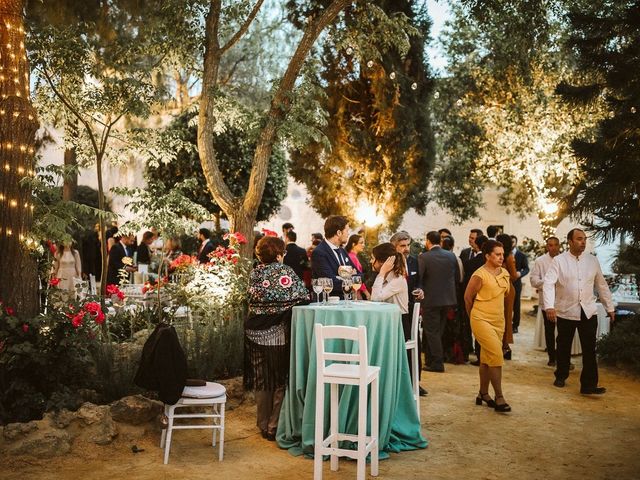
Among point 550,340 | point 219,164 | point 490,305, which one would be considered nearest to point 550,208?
point 550,340

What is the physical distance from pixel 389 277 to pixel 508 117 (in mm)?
10553

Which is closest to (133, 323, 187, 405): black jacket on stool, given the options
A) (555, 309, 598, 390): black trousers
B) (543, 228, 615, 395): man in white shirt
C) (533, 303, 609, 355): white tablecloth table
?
(543, 228, 615, 395): man in white shirt

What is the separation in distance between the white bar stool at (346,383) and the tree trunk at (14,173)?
3.08 metres

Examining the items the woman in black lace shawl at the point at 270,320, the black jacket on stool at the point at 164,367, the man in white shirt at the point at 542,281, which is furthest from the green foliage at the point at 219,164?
the black jacket on stool at the point at 164,367

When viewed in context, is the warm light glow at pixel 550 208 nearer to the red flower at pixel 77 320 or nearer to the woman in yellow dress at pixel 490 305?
the woman in yellow dress at pixel 490 305

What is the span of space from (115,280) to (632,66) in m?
8.85

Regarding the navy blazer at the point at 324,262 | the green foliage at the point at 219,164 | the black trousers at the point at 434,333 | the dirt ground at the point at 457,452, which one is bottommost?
the dirt ground at the point at 457,452

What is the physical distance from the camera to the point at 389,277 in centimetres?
623

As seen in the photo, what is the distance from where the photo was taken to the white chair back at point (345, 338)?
4.29m

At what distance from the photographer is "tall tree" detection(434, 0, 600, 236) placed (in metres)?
14.9

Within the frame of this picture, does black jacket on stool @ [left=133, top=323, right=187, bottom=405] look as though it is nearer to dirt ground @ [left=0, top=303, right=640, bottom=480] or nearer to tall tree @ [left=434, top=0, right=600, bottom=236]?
dirt ground @ [left=0, top=303, right=640, bottom=480]

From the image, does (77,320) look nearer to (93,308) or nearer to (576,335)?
(93,308)

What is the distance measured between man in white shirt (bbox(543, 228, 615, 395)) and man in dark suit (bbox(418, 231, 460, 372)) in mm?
1387

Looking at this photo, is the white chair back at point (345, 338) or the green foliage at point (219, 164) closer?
the white chair back at point (345, 338)
